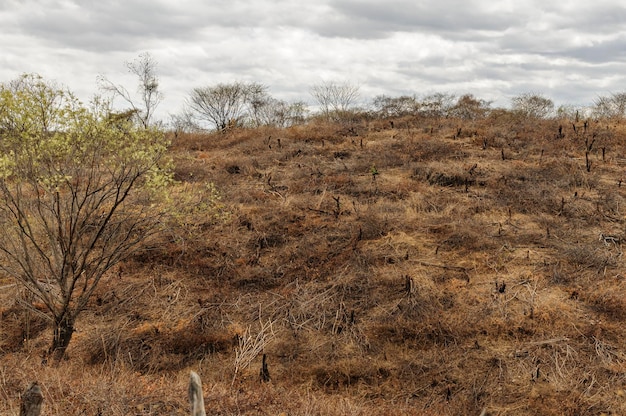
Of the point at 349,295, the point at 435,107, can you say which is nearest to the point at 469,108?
the point at 435,107

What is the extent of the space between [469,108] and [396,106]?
3879 mm

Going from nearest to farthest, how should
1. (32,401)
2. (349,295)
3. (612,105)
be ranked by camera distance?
1. (32,401)
2. (349,295)
3. (612,105)

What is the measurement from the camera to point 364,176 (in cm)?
1434

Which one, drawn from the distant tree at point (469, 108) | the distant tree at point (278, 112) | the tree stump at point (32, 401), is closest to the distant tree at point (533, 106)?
Result: the distant tree at point (469, 108)

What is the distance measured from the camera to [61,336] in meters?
7.50

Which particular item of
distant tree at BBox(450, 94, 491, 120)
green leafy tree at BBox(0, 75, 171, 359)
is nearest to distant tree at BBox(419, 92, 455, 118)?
distant tree at BBox(450, 94, 491, 120)

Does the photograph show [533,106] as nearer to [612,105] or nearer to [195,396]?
[612,105]

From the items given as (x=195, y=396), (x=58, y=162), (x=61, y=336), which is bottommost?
(x=61, y=336)

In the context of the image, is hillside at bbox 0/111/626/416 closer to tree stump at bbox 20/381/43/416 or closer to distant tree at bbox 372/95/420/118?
tree stump at bbox 20/381/43/416

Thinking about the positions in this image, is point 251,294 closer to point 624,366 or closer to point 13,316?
point 13,316

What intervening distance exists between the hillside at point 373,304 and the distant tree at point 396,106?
933 centimetres

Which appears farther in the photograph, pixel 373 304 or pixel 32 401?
pixel 373 304

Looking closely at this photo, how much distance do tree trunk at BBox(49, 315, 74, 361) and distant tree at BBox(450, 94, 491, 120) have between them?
19.8 metres

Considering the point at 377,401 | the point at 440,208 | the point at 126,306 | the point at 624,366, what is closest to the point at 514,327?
the point at 624,366
